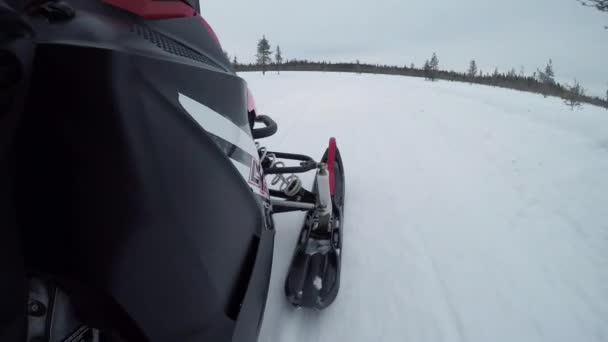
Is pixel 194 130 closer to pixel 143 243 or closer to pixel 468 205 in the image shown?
pixel 143 243

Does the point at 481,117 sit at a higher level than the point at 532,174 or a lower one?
higher

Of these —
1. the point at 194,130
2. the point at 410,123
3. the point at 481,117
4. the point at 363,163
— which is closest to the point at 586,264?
the point at 363,163

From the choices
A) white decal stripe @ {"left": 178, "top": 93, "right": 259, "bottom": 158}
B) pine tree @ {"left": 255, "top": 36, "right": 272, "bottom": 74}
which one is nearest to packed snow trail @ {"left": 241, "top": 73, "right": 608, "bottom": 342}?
white decal stripe @ {"left": 178, "top": 93, "right": 259, "bottom": 158}

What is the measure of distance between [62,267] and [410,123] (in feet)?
15.2

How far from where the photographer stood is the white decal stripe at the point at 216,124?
30.9 inches

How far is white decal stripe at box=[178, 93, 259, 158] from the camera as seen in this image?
78 cm

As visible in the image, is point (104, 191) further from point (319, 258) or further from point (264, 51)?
point (264, 51)

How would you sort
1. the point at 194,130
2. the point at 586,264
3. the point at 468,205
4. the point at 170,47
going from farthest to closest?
the point at 468,205
the point at 586,264
the point at 170,47
the point at 194,130

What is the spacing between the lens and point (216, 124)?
873 mm

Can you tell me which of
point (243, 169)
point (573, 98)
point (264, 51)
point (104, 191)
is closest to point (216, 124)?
point (243, 169)

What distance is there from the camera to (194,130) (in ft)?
2.46

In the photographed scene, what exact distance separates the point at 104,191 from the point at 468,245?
5.96 feet

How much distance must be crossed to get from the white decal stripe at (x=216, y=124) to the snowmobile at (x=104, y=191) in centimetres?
1

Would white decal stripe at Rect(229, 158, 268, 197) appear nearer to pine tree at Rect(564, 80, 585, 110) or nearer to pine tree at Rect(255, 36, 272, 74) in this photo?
pine tree at Rect(564, 80, 585, 110)
